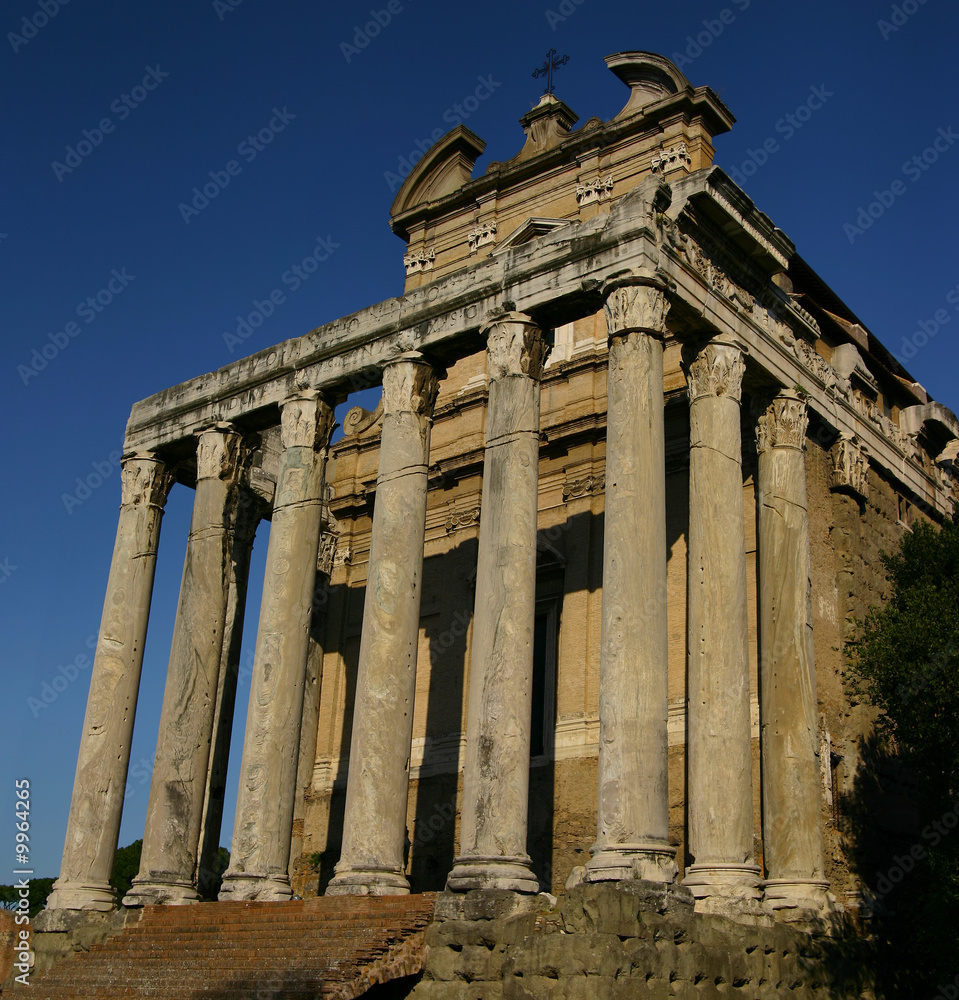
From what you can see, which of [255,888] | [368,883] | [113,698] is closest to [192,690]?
[113,698]

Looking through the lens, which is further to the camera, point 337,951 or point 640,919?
point 337,951

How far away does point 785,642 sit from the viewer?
693 inches

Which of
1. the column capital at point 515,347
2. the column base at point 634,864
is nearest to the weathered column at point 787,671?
the column base at point 634,864

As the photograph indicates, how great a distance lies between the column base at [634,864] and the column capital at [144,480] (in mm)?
12110

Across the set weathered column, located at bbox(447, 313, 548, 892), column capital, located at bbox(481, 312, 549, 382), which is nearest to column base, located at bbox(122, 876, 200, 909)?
weathered column, located at bbox(447, 313, 548, 892)

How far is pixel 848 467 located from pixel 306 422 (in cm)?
956

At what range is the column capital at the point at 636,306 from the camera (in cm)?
1622

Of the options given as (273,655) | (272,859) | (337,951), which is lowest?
(337,951)

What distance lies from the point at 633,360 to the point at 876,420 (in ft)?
28.8

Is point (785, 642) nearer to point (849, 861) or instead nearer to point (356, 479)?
point (849, 861)

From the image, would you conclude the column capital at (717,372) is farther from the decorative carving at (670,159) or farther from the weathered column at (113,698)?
the weathered column at (113,698)

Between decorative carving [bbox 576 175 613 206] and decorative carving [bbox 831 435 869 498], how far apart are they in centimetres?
807

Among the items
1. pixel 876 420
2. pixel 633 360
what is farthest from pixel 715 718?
pixel 876 420

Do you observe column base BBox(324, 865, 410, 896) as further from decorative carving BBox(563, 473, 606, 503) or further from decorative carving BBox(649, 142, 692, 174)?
decorative carving BBox(649, 142, 692, 174)
